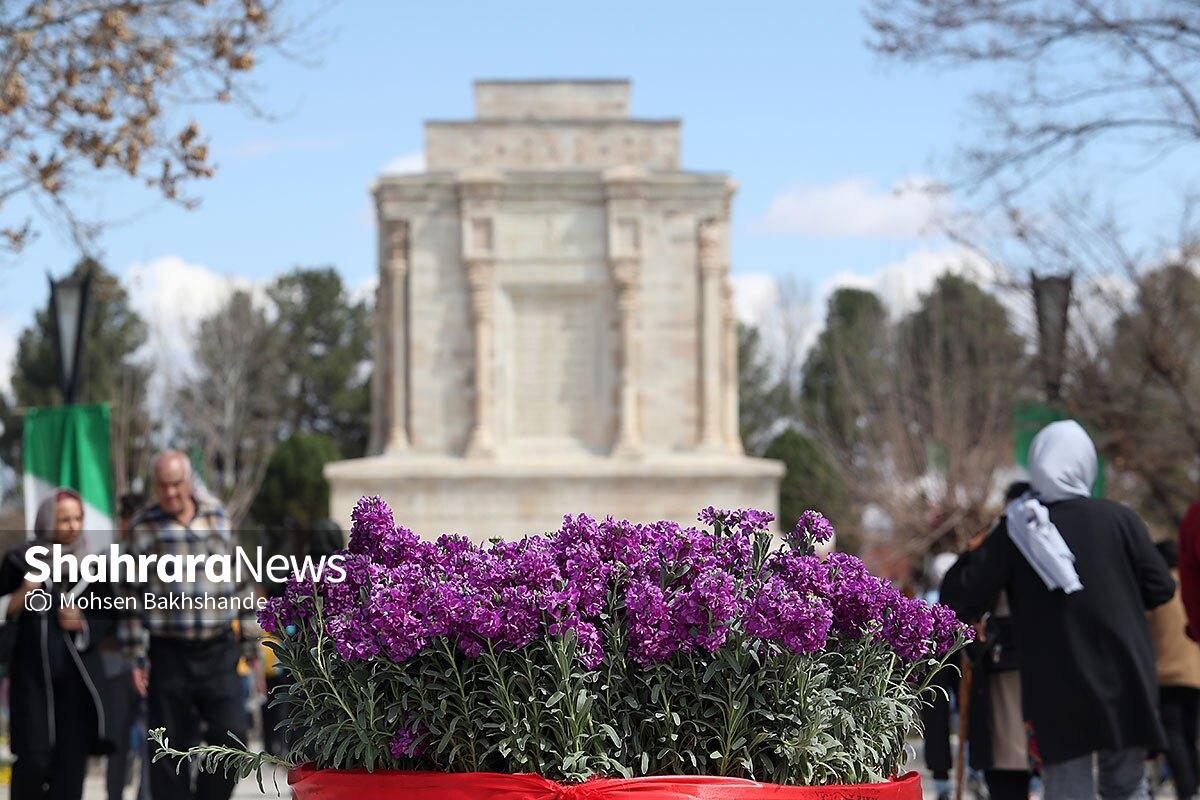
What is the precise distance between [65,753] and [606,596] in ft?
18.5

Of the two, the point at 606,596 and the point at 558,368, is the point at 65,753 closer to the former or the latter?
the point at 606,596

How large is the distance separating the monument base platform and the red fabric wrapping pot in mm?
27094

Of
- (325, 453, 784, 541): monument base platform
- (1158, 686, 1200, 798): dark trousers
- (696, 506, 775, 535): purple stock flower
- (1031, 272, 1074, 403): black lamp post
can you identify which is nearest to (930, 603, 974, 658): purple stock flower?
(696, 506, 775, 535): purple stock flower

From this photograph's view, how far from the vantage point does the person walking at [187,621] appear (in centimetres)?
851

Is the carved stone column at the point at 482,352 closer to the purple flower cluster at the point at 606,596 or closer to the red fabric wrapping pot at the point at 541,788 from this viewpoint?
the purple flower cluster at the point at 606,596

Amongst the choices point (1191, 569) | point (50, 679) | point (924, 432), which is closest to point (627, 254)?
point (924, 432)

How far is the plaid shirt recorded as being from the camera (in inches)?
335

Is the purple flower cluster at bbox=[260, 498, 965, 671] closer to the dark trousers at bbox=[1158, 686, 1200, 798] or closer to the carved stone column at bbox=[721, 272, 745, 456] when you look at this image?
the dark trousers at bbox=[1158, 686, 1200, 798]

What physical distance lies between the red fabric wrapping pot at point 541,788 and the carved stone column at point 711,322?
95.0 ft

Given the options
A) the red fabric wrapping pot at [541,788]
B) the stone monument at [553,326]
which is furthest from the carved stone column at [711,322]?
the red fabric wrapping pot at [541,788]

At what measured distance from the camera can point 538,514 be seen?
31.2 meters

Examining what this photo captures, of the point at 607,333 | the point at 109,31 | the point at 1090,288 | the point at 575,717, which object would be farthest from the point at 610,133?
the point at 575,717

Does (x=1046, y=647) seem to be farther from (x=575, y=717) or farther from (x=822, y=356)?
(x=822, y=356)

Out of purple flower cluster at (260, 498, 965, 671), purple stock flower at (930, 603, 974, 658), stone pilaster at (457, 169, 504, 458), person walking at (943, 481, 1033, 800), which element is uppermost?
stone pilaster at (457, 169, 504, 458)
